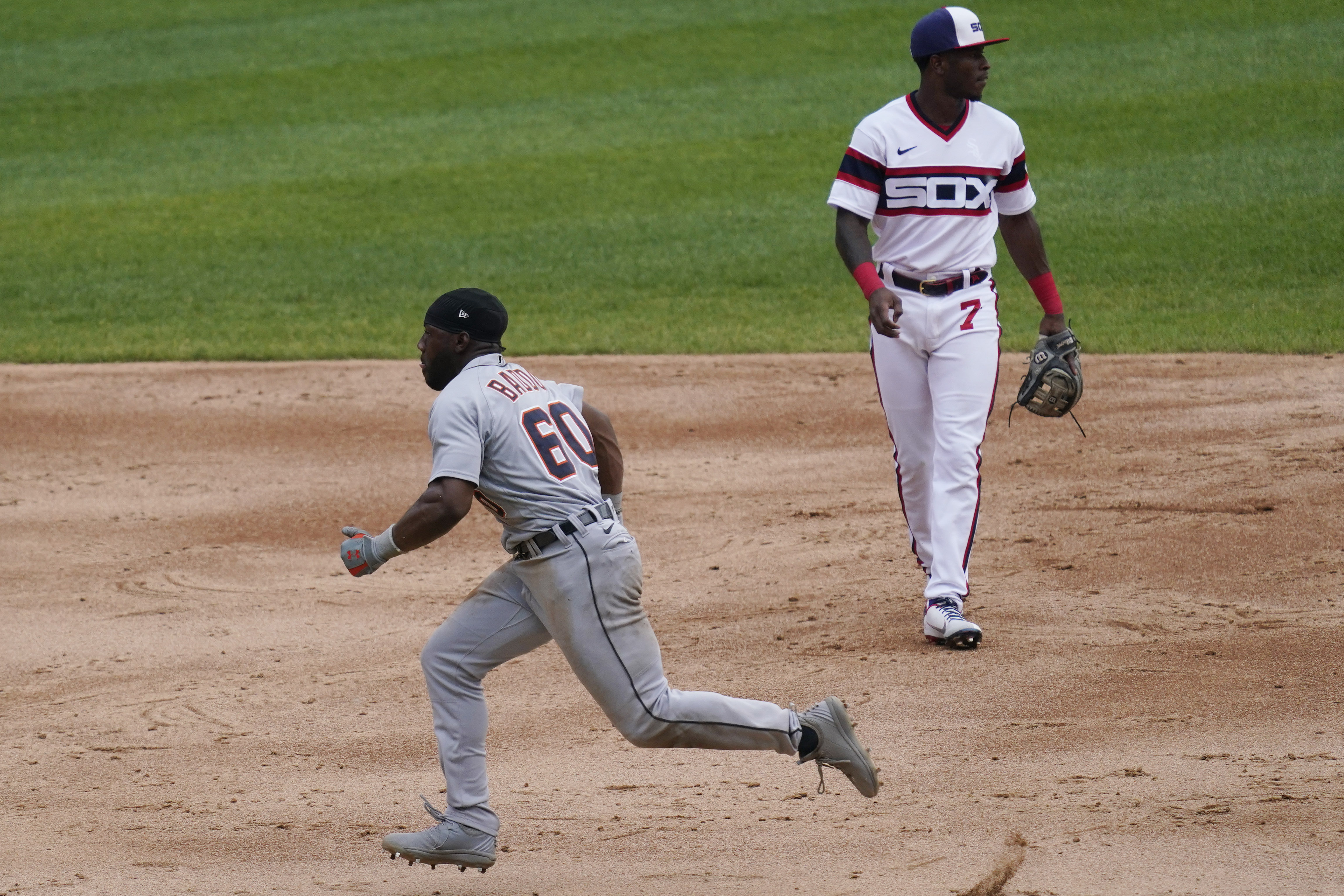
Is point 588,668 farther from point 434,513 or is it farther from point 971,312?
point 971,312

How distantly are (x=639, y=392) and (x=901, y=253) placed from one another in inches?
187

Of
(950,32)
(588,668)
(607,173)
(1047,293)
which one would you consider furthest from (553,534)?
(607,173)

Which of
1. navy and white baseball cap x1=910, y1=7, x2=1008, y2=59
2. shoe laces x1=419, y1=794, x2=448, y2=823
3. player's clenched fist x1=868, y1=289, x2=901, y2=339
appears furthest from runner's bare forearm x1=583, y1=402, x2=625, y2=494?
navy and white baseball cap x1=910, y1=7, x2=1008, y2=59

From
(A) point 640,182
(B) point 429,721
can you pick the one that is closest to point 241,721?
(B) point 429,721

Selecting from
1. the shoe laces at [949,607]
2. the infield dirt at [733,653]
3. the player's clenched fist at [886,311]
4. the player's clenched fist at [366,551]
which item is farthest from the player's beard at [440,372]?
the shoe laces at [949,607]

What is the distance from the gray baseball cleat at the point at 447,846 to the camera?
418cm

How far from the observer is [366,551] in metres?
4.18

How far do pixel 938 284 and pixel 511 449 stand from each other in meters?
2.36

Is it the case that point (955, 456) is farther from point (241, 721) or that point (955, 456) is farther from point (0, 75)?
point (0, 75)

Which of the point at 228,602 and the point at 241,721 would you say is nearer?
the point at 241,721

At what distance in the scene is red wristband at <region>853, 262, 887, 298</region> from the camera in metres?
5.91

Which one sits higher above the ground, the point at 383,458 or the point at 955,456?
the point at 955,456

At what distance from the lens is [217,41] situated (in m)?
24.5

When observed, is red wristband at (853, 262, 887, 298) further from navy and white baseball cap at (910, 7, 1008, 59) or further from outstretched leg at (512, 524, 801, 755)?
outstretched leg at (512, 524, 801, 755)
